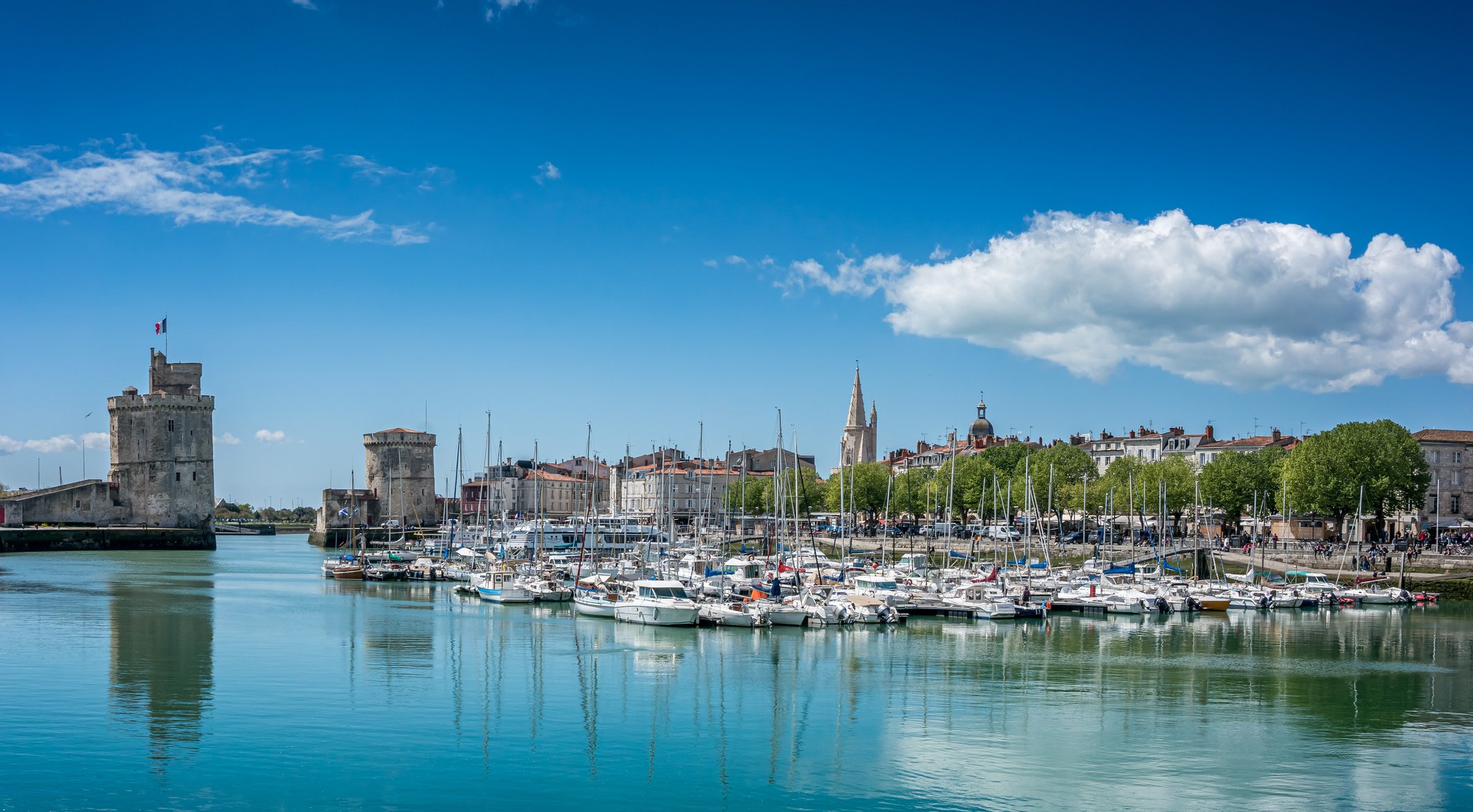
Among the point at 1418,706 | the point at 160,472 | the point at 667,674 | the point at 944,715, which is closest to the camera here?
the point at 944,715

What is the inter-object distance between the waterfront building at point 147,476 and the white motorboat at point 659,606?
57.9 metres

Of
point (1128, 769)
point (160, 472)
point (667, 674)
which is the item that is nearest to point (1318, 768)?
point (1128, 769)

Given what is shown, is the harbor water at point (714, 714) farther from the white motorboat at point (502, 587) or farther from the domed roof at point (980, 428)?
the domed roof at point (980, 428)

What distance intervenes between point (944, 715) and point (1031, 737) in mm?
2377

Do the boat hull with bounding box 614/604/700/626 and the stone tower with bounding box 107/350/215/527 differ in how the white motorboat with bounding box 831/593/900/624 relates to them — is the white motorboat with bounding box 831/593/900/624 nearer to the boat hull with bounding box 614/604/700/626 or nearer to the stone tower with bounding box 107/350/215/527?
the boat hull with bounding box 614/604/700/626

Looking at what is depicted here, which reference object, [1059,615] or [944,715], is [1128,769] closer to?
[944,715]

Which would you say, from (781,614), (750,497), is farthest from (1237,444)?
(781,614)

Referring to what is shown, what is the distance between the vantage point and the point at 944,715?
2472cm

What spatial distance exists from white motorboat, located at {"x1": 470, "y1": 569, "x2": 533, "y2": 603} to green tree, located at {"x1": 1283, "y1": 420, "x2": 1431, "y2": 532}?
1597 inches

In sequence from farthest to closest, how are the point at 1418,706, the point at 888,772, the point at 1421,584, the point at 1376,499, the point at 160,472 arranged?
1. the point at 160,472
2. the point at 1376,499
3. the point at 1421,584
4. the point at 1418,706
5. the point at 888,772

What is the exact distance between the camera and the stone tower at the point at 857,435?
14775 cm

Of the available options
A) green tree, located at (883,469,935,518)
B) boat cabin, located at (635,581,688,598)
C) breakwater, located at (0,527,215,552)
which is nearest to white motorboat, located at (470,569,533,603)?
boat cabin, located at (635,581,688,598)

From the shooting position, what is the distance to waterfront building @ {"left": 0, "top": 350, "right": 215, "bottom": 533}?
282 feet

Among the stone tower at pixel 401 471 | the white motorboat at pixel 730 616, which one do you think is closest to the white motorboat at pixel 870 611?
the white motorboat at pixel 730 616
